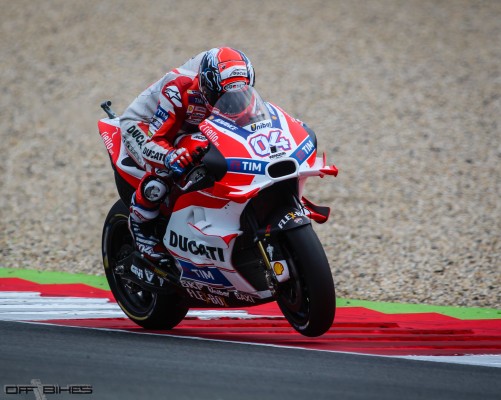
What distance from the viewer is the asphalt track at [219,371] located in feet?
16.5

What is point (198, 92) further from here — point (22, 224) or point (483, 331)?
point (22, 224)

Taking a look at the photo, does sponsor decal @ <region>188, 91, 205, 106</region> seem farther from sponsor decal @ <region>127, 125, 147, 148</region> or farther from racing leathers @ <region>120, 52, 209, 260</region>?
sponsor decal @ <region>127, 125, 147, 148</region>

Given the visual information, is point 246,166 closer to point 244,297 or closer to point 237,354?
point 244,297

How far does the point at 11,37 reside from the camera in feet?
67.9

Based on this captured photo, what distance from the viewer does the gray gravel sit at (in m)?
11.9

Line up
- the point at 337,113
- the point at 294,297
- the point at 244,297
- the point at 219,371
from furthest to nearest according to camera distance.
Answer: the point at 337,113 < the point at 244,297 < the point at 294,297 < the point at 219,371

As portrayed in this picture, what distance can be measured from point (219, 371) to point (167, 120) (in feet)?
7.30

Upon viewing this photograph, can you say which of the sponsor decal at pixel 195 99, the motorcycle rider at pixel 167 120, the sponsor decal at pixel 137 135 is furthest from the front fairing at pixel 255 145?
the sponsor decal at pixel 137 135

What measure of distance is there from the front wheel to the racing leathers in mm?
1088

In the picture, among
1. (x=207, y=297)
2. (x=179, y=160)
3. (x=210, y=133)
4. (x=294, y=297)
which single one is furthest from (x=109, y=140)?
(x=294, y=297)

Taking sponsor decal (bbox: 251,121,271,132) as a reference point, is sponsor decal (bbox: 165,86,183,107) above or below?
above

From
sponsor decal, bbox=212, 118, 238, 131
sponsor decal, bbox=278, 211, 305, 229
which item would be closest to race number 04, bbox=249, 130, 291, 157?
sponsor decal, bbox=212, 118, 238, 131

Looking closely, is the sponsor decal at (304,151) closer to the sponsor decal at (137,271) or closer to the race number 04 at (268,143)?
the race number 04 at (268,143)

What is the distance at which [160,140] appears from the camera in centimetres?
711
